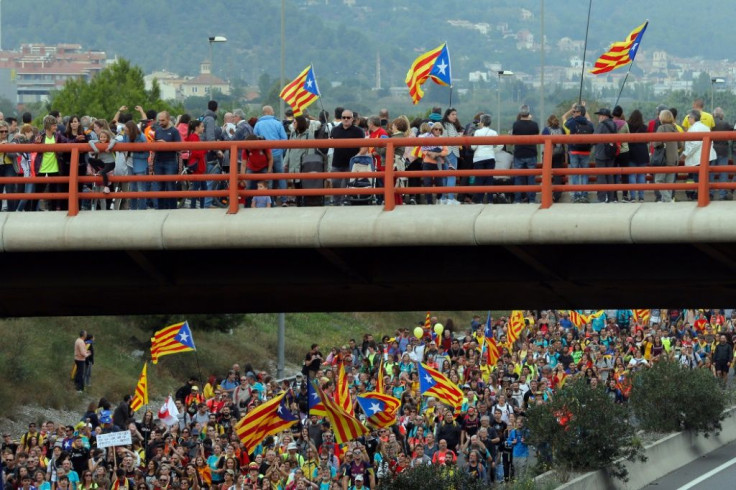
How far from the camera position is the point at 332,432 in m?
28.5

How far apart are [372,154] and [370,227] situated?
7.36 ft

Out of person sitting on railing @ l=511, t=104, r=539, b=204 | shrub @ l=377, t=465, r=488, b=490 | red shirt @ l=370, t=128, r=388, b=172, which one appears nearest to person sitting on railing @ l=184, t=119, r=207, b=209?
red shirt @ l=370, t=128, r=388, b=172

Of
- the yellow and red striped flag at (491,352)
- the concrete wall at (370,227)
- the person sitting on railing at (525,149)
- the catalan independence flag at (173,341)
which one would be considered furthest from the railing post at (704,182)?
the yellow and red striped flag at (491,352)

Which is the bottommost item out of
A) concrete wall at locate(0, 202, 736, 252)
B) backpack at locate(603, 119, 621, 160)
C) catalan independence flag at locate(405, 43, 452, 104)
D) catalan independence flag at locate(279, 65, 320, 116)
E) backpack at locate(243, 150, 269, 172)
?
concrete wall at locate(0, 202, 736, 252)

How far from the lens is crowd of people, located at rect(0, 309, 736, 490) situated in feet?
85.5

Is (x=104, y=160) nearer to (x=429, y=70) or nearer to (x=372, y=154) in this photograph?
(x=372, y=154)

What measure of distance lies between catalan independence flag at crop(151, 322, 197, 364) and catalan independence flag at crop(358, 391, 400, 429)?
6100 millimetres

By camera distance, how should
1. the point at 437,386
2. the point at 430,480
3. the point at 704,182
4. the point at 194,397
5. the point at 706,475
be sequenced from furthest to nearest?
the point at 706,475, the point at 194,397, the point at 437,386, the point at 430,480, the point at 704,182

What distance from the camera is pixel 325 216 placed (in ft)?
60.3

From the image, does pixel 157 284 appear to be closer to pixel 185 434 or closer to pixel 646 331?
pixel 185 434

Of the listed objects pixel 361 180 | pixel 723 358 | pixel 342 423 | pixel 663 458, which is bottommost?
pixel 663 458

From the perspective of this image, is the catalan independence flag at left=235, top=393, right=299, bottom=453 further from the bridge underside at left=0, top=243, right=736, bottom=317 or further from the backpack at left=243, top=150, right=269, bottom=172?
the backpack at left=243, top=150, right=269, bottom=172

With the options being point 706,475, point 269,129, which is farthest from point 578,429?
point 269,129

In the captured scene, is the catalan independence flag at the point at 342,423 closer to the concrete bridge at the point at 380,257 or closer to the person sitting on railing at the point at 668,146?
the concrete bridge at the point at 380,257
